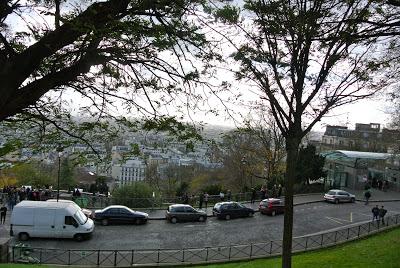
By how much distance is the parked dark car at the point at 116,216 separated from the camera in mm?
28828

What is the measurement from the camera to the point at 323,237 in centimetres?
2694

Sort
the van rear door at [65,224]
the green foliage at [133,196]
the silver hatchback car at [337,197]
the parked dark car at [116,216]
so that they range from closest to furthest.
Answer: the van rear door at [65,224] → the parked dark car at [116,216] → the green foliage at [133,196] → the silver hatchback car at [337,197]

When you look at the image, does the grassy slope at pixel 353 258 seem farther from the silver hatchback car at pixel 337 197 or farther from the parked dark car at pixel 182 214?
the silver hatchback car at pixel 337 197

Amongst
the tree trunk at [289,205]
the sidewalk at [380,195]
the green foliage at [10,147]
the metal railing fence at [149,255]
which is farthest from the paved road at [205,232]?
the green foliage at [10,147]

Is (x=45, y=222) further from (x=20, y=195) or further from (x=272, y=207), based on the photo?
(x=272, y=207)

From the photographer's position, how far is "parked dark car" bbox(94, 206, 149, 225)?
28.8 meters

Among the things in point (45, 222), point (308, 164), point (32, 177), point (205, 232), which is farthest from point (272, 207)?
point (32, 177)

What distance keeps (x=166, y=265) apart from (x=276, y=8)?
1313 centimetres

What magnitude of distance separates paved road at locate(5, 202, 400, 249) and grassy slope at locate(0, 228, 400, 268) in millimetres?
4752

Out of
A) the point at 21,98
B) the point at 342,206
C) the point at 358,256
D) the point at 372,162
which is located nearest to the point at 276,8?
the point at 21,98

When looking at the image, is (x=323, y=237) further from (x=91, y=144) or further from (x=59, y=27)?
(x=59, y=27)

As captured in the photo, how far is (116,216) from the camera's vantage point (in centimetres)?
2902

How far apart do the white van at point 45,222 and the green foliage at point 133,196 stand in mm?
9705

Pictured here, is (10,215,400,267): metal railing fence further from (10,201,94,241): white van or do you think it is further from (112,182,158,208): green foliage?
(112,182,158,208): green foliage
